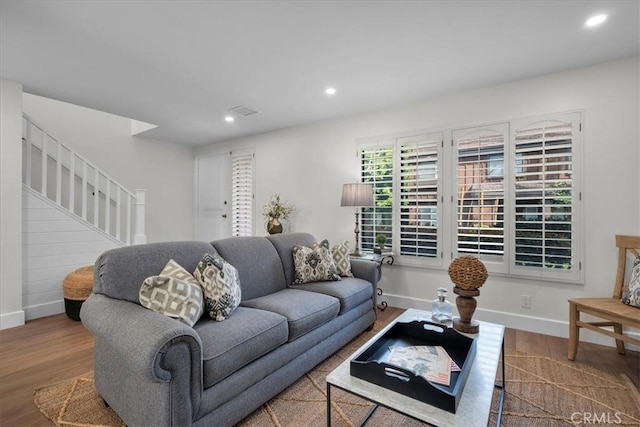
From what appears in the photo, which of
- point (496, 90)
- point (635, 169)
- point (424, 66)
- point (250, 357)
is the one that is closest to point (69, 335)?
point (250, 357)

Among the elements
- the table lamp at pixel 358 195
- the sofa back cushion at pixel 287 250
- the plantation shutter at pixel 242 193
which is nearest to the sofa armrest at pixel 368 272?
the sofa back cushion at pixel 287 250

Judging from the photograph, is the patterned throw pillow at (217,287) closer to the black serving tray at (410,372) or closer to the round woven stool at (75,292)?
the black serving tray at (410,372)

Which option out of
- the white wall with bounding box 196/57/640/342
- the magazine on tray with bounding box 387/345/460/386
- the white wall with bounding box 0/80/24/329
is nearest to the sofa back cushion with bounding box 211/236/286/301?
the magazine on tray with bounding box 387/345/460/386

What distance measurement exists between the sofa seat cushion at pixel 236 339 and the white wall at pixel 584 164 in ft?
7.22

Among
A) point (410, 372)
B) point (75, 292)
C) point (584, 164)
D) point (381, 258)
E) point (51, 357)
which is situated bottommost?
point (51, 357)

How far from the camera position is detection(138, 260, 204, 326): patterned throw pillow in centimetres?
163

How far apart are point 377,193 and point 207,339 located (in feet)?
8.94

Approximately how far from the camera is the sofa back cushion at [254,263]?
241 cm

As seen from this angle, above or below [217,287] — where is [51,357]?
below

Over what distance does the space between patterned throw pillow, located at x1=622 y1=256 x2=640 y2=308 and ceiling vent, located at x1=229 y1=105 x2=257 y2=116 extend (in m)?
3.99

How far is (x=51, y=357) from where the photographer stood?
2.44 meters

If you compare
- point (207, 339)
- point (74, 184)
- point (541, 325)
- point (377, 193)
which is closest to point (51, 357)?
point (207, 339)

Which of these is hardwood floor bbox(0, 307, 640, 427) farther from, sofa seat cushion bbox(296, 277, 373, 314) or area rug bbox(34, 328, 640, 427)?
sofa seat cushion bbox(296, 277, 373, 314)

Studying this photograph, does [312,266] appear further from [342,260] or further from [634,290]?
[634,290]
